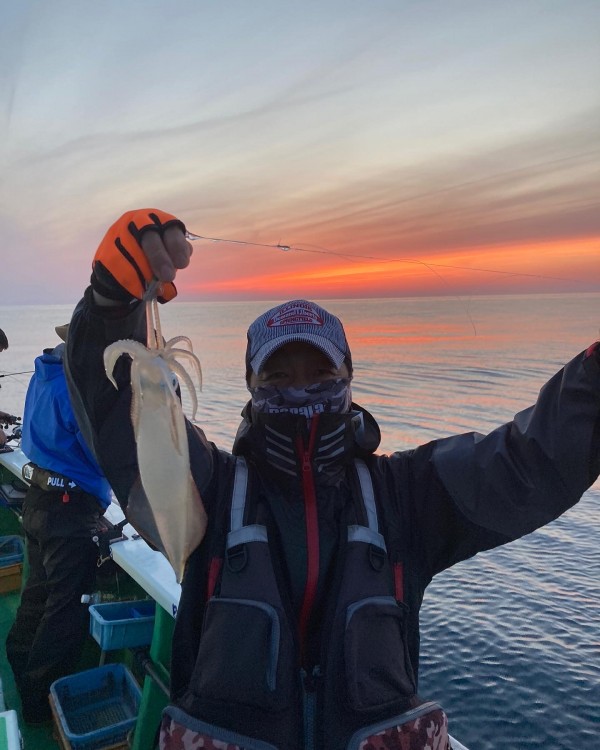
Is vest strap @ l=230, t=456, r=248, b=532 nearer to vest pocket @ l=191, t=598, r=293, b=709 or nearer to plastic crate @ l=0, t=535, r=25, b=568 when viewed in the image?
vest pocket @ l=191, t=598, r=293, b=709

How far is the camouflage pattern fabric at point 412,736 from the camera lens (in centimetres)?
210

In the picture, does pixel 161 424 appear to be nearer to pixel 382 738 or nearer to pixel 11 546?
pixel 382 738

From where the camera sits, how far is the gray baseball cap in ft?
8.38

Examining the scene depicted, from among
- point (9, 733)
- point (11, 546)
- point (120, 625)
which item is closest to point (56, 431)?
point (120, 625)

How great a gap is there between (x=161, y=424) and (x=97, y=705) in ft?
12.8

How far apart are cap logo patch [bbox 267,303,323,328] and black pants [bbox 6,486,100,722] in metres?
3.01

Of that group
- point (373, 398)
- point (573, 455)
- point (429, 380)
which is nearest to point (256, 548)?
point (573, 455)

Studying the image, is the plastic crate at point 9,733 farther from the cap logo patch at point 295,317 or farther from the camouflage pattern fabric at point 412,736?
the cap logo patch at point 295,317

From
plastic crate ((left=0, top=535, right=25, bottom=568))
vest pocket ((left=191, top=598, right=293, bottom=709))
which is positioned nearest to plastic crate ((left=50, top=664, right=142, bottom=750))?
vest pocket ((left=191, top=598, right=293, bottom=709))

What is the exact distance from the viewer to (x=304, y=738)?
2191 mm

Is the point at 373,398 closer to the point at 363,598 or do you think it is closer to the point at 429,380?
the point at 429,380

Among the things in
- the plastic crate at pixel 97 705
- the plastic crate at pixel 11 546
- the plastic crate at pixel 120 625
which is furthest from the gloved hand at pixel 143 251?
the plastic crate at pixel 11 546

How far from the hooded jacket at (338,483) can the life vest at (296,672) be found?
0.03 m

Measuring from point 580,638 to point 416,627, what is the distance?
845cm
